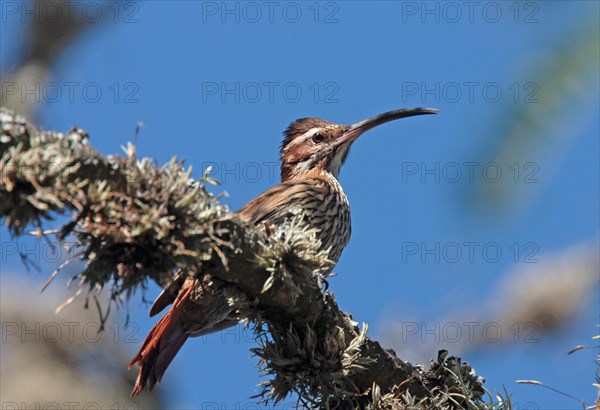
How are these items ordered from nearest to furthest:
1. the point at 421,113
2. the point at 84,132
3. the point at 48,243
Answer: the point at 48,243 → the point at 84,132 → the point at 421,113

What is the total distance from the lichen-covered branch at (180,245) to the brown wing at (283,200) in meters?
2.01

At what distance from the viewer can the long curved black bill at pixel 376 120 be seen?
638 centimetres

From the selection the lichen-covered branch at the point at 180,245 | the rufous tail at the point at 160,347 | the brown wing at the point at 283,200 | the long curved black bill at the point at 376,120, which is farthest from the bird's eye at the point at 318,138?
the lichen-covered branch at the point at 180,245

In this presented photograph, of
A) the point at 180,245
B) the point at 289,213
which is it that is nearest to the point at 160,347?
the point at 289,213

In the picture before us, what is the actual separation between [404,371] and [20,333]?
2087 millimetres

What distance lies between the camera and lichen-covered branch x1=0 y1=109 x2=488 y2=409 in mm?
2174

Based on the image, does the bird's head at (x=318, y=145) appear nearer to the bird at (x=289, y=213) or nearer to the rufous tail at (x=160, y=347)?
the bird at (x=289, y=213)

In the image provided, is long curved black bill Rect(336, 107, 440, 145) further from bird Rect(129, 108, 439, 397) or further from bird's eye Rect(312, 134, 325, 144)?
bird's eye Rect(312, 134, 325, 144)

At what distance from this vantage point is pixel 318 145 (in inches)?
270

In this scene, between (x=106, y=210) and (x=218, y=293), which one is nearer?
(x=106, y=210)

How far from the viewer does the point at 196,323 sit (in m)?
4.35

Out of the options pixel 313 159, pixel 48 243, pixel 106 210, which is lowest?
pixel 48 243

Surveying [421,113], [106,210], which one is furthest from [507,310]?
[106,210]

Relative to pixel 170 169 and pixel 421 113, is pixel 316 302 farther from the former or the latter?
pixel 421 113
